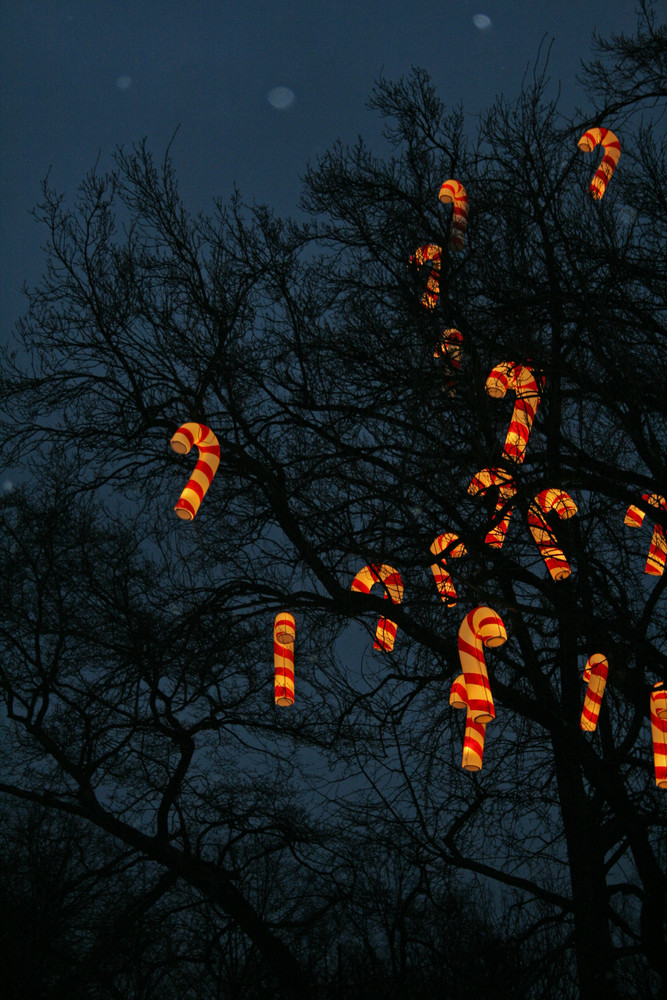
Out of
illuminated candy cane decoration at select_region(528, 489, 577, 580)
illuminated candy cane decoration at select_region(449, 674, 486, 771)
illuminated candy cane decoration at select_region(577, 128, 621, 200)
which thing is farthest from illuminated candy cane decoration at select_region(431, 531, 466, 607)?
illuminated candy cane decoration at select_region(577, 128, 621, 200)

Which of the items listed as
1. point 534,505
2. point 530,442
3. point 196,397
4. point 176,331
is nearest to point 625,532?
point 530,442

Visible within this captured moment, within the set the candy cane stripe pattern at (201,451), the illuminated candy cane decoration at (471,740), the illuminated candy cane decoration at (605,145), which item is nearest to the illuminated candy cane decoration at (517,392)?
the illuminated candy cane decoration at (471,740)

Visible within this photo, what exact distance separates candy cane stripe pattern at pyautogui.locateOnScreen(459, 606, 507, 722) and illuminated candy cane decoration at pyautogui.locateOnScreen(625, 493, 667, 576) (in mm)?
1311

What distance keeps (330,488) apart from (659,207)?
130 inches

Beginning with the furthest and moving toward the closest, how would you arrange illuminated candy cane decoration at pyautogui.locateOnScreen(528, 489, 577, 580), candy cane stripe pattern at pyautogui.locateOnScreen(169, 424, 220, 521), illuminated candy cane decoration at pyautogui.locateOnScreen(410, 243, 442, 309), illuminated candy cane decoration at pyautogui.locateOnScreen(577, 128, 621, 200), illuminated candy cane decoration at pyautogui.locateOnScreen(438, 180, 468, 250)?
illuminated candy cane decoration at pyautogui.locateOnScreen(438, 180, 468, 250) → illuminated candy cane decoration at pyautogui.locateOnScreen(577, 128, 621, 200) → illuminated candy cane decoration at pyautogui.locateOnScreen(410, 243, 442, 309) → candy cane stripe pattern at pyautogui.locateOnScreen(169, 424, 220, 521) → illuminated candy cane decoration at pyautogui.locateOnScreen(528, 489, 577, 580)

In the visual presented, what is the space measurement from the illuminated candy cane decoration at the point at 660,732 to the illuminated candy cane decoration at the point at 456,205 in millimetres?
3885

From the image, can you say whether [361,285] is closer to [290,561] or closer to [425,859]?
[290,561]

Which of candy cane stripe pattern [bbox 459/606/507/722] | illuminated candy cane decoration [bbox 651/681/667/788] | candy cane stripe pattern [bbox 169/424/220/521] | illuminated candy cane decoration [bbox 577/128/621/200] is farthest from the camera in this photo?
illuminated candy cane decoration [bbox 577/128/621/200]

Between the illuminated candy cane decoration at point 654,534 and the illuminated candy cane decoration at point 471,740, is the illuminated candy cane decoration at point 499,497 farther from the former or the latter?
the illuminated candy cane decoration at point 471,740

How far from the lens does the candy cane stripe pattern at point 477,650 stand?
469cm

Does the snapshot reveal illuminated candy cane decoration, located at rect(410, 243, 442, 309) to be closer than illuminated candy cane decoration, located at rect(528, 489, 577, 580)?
No

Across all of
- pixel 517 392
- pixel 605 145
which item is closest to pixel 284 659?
pixel 517 392

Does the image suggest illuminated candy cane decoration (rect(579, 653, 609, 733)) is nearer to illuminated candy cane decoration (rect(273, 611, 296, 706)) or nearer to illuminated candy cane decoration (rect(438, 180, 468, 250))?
illuminated candy cane decoration (rect(273, 611, 296, 706))

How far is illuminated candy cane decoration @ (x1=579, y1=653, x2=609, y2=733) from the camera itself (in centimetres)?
580
